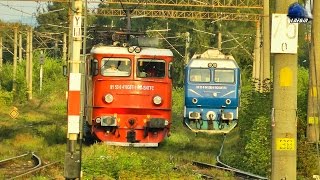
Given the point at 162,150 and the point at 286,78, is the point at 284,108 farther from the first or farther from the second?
the point at 162,150

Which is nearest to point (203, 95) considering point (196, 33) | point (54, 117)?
point (54, 117)

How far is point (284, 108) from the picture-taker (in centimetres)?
1310

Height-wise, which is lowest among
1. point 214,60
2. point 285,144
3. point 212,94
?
point 285,144

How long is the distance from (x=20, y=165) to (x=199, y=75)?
747cm

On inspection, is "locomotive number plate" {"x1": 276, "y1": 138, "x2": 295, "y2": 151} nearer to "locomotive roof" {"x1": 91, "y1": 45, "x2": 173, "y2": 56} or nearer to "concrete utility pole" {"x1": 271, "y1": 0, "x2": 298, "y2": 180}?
"concrete utility pole" {"x1": 271, "y1": 0, "x2": 298, "y2": 180}


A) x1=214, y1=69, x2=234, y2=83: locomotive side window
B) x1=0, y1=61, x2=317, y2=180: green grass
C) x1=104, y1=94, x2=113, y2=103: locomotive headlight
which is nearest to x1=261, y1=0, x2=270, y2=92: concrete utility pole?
x1=0, y1=61, x2=317, y2=180: green grass

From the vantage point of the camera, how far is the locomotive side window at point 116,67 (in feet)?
78.1

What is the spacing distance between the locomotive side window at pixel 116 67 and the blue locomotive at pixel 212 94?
12.2 ft

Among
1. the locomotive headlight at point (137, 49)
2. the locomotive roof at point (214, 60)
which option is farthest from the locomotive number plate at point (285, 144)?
the locomotive roof at point (214, 60)

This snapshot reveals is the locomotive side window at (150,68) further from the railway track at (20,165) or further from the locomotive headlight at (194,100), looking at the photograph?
the railway track at (20,165)

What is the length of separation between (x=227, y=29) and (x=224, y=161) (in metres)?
48.2

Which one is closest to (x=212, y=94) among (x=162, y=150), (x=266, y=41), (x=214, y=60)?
(x=214, y=60)

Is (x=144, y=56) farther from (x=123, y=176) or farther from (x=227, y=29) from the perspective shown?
(x=227, y=29)

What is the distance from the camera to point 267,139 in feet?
74.2
